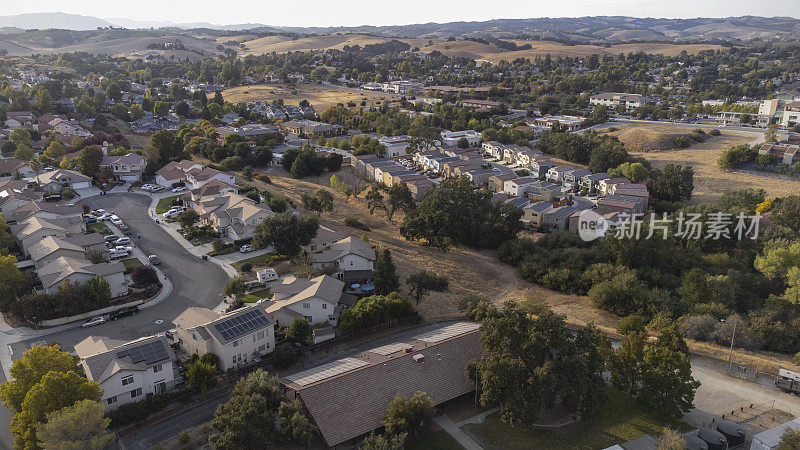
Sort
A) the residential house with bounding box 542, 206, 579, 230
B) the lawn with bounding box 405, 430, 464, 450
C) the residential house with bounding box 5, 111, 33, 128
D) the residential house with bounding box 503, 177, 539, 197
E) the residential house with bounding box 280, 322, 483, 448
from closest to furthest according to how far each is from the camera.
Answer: the residential house with bounding box 280, 322, 483, 448 < the lawn with bounding box 405, 430, 464, 450 < the residential house with bounding box 542, 206, 579, 230 < the residential house with bounding box 503, 177, 539, 197 < the residential house with bounding box 5, 111, 33, 128

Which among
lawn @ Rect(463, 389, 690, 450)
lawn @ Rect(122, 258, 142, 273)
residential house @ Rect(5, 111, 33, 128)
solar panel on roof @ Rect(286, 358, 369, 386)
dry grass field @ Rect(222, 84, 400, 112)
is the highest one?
dry grass field @ Rect(222, 84, 400, 112)

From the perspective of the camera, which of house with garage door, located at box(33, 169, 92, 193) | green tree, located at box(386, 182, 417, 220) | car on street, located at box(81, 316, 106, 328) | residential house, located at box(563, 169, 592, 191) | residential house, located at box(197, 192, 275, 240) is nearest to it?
car on street, located at box(81, 316, 106, 328)

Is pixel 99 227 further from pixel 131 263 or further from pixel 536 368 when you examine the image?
pixel 536 368

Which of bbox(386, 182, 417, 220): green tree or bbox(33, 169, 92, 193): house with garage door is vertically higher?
bbox(33, 169, 92, 193): house with garage door

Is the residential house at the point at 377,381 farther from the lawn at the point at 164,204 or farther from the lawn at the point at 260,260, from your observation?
the lawn at the point at 164,204

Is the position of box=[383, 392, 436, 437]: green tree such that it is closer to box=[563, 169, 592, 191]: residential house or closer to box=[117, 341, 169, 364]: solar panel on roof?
box=[117, 341, 169, 364]: solar panel on roof

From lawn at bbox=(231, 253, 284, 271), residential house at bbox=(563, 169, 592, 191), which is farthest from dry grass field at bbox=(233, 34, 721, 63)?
lawn at bbox=(231, 253, 284, 271)

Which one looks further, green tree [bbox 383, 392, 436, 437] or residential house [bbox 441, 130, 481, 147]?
residential house [bbox 441, 130, 481, 147]

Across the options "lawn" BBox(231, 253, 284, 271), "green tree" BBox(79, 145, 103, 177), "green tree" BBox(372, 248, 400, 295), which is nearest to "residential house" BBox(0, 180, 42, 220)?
"green tree" BBox(79, 145, 103, 177)

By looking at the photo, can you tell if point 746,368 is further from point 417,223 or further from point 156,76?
point 156,76
